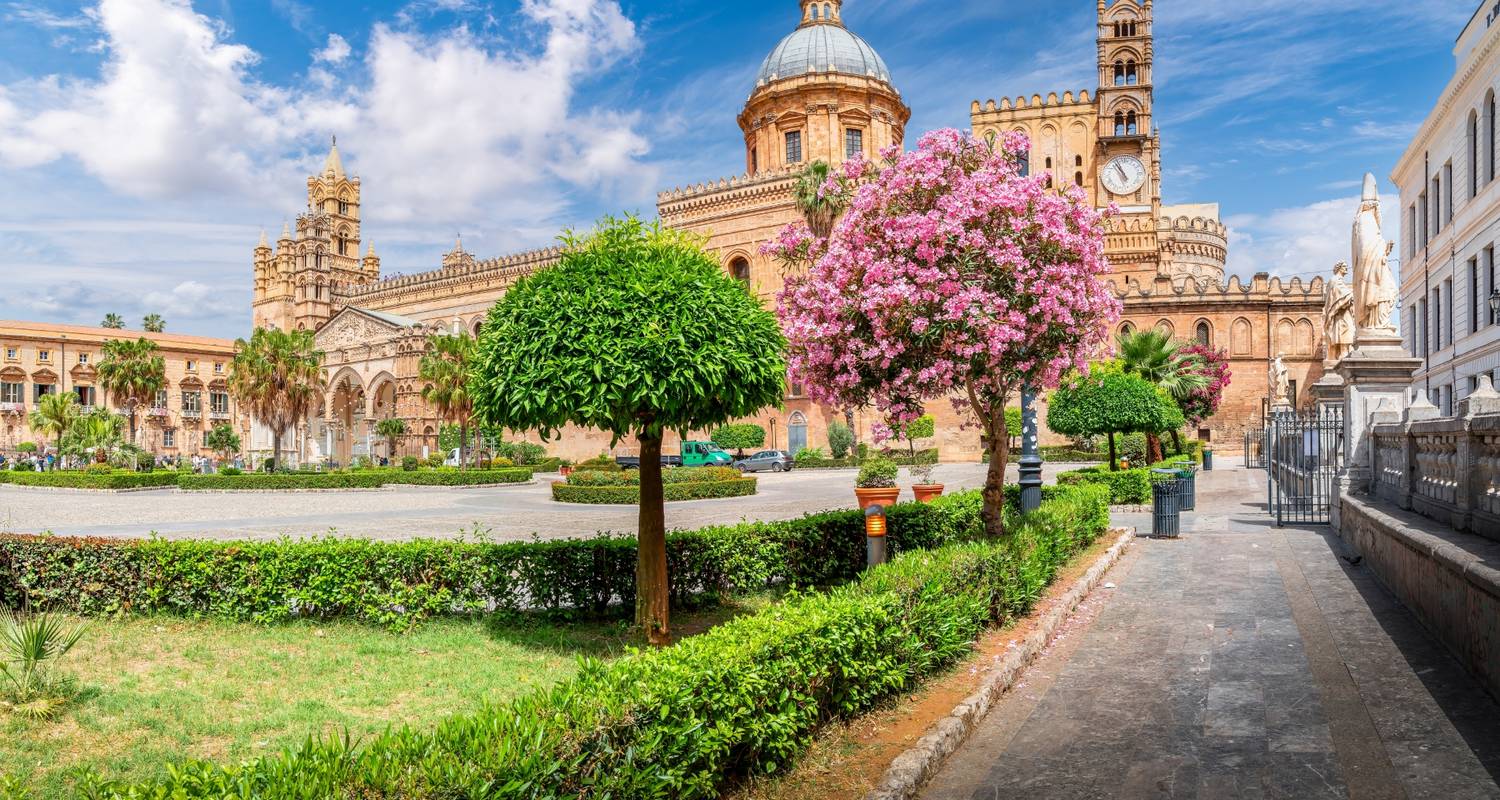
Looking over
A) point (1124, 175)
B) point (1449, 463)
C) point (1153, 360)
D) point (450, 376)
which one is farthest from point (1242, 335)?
point (1449, 463)

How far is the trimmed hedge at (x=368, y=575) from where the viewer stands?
8.41m

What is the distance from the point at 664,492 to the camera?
2477 cm

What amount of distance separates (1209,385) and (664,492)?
30543 mm

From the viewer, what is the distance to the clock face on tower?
59.1 m

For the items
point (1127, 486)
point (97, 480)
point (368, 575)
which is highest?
point (368, 575)

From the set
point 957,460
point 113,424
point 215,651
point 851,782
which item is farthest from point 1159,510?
point 113,424

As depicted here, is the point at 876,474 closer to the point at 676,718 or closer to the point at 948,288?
the point at 948,288

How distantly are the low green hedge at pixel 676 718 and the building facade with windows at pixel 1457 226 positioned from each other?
73.4ft

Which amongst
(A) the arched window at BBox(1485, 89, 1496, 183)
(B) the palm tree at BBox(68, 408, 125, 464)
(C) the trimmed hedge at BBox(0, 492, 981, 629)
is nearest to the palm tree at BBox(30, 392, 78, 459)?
(B) the palm tree at BBox(68, 408, 125, 464)

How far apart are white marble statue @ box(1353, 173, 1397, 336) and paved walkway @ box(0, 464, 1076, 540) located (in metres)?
10.5

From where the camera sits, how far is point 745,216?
5184 centimetres

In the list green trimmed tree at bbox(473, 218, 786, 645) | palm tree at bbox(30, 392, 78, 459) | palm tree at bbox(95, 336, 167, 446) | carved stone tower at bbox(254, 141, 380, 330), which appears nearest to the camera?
green trimmed tree at bbox(473, 218, 786, 645)

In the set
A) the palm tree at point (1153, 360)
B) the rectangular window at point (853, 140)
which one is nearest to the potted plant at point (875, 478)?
the palm tree at point (1153, 360)

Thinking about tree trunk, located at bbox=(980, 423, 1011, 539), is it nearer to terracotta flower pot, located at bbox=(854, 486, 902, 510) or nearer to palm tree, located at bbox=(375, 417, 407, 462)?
terracotta flower pot, located at bbox=(854, 486, 902, 510)
